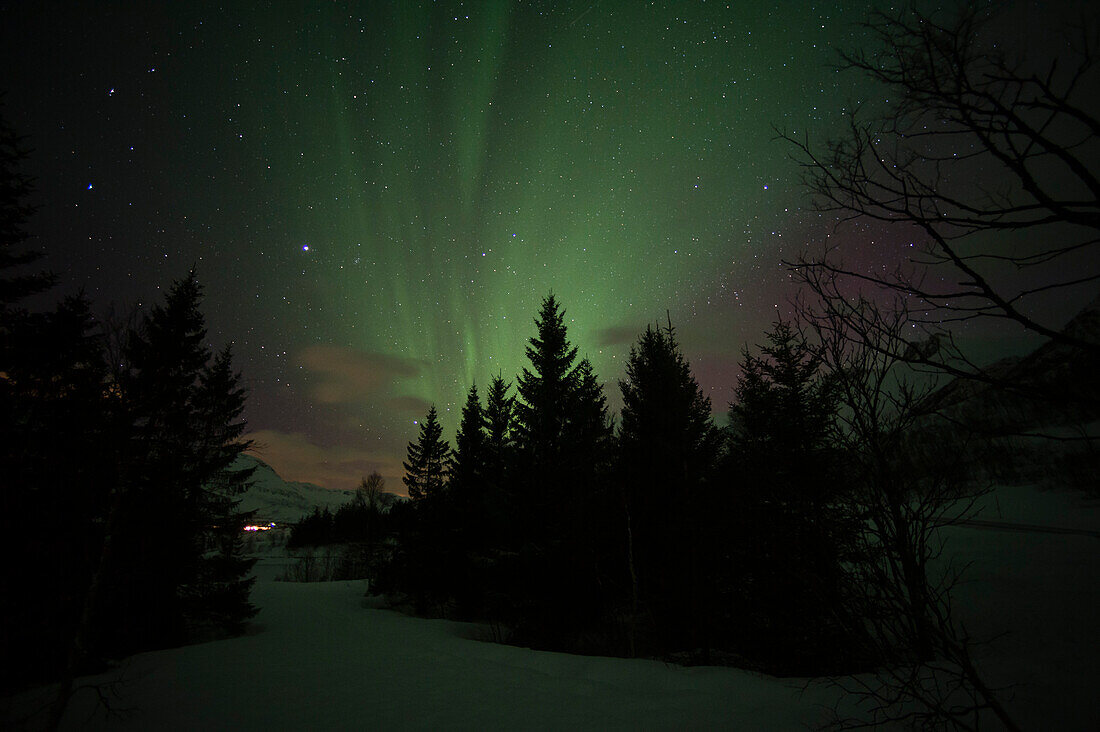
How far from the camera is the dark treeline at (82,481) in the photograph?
6.55 m

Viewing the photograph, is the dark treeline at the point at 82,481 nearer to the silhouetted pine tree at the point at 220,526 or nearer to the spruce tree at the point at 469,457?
the silhouetted pine tree at the point at 220,526

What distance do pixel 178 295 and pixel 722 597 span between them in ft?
63.3

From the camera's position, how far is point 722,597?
10.2m

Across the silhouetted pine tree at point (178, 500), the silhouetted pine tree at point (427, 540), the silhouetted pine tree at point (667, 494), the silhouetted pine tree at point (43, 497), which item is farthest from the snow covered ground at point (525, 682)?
the silhouetted pine tree at point (427, 540)

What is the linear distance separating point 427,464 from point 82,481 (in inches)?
652

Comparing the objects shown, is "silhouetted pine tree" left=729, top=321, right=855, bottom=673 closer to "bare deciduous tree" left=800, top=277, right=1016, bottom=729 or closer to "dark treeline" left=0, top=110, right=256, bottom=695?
"bare deciduous tree" left=800, top=277, right=1016, bottom=729

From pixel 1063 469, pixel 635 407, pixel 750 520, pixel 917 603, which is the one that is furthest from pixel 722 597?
pixel 1063 469

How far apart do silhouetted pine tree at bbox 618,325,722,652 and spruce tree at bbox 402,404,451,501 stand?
13327mm

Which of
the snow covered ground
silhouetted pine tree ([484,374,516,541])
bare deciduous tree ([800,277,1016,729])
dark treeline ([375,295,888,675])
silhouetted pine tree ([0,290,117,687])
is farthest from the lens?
silhouetted pine tree ([484,374,516,541])

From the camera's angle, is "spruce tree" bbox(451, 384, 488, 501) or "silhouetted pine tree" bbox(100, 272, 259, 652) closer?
"silhouetted pine tree" bbox(100, 272, 259, 652)

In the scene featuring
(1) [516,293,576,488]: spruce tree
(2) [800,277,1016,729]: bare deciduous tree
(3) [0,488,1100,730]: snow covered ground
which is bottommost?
(3) [0,488,1100,730]: snow covered ground

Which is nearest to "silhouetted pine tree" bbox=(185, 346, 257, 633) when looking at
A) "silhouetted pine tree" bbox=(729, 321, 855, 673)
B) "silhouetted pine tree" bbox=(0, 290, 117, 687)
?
"silhouetted pine tree" bbox=(0, 290, 117, 687)

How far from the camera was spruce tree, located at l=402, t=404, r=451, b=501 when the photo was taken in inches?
901

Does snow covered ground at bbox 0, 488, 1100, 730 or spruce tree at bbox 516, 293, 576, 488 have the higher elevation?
spruce tree at bbox 516, 293, 576, 488
